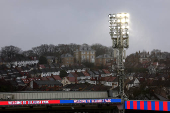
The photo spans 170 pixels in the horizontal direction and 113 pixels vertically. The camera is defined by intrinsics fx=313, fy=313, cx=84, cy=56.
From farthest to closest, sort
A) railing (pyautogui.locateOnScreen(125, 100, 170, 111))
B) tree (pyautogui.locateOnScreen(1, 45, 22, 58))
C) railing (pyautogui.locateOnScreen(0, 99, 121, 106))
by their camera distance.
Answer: tree (pyautogui.locateOnScreen(1, 45, 22, 58)) < railing (pyautogui.locateOnScreen(0, 99, 121, 106)) < railing (pyautogui.locateOnScreen(125, 100, 170, 111))

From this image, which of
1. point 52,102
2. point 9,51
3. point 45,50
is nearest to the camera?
point 52,102

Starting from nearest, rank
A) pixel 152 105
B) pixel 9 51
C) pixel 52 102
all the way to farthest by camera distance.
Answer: pixel 152 105
pixel 52 102
pixel 9 51

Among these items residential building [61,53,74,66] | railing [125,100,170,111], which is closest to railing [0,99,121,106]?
railing [125,100,170,111]

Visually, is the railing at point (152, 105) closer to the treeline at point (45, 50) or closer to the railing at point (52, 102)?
the railing at point (52, 102)

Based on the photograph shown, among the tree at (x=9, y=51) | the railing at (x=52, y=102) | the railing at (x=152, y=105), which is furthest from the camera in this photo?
the tree at (x=9, y=51)

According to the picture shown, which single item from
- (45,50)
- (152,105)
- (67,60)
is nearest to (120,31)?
(152,105)

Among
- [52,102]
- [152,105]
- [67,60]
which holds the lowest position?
[152,105]

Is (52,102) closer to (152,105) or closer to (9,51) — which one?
(152,105)

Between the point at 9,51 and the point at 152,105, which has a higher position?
the point at 9,51

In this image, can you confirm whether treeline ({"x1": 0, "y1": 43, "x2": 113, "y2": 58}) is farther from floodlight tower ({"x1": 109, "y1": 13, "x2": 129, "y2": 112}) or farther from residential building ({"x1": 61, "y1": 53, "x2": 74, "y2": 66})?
floodlight tower ({"x1": 109, "y1": 13, "x2": 129, "y2": 112})

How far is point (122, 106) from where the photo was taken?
67.1 feet

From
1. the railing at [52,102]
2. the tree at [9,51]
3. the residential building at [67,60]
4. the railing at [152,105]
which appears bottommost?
the railing at [152,105]

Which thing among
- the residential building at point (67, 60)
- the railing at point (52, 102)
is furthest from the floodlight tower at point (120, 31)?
the residential building at point (67, 60)

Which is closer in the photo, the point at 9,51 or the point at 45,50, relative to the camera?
the point at 9,51
